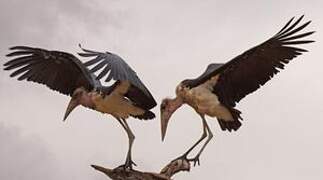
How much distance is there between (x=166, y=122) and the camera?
762 cm

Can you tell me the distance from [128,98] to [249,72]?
112cm

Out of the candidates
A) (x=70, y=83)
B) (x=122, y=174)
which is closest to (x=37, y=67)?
(x=70, y=83)

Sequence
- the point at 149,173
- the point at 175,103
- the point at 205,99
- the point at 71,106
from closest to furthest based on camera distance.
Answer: the point at 149,173 → the point at 205,99 → the point at 175,103 → the point at 71,106

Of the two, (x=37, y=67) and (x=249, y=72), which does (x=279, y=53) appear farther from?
(x=37, y=67)

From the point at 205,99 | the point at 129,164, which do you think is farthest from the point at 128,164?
the point at 205,99

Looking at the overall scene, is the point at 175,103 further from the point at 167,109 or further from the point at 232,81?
the point at 232,81

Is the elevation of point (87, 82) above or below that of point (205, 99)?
above

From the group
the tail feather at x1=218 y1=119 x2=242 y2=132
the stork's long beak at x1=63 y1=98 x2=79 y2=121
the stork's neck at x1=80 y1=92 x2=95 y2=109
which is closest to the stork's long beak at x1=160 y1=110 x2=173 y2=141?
the tail feather at x1=218 y1=119 x2=242 y2=132

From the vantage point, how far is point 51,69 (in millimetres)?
7801

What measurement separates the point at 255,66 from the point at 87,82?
5.02 ft

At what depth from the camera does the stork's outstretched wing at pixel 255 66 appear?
7.16 m

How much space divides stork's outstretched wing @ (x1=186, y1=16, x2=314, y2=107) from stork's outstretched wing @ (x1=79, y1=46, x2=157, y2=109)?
1.60ft

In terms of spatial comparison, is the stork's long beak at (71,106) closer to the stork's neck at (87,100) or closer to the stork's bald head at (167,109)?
the stork's neck at (87,100)

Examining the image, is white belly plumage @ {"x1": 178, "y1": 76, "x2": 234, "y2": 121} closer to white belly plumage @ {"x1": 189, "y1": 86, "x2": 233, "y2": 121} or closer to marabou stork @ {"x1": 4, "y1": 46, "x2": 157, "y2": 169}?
white belly plumage @ {"x1": 189, "y1": 86, "x2": 233, "y2": 121}
